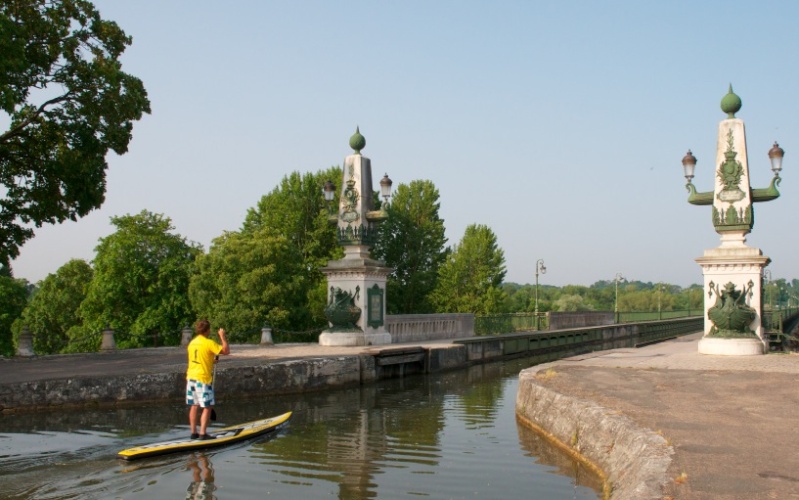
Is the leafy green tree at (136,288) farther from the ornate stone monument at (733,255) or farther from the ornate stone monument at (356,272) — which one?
the ornate stone monument at (733,255)

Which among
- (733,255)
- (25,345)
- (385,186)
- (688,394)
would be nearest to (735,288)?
(733,255)

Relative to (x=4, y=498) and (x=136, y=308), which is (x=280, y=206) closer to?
(x=136, y=308)

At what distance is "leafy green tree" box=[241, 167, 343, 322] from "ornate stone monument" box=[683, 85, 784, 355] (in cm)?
2909

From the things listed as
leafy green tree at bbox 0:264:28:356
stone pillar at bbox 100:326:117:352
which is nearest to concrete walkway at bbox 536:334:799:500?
stone pillar at bbox 100:326:117:352

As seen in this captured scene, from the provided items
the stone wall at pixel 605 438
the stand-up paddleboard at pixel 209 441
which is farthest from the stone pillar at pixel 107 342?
the stone wall at pixel 605 438

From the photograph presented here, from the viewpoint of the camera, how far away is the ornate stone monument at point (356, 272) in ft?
79.0

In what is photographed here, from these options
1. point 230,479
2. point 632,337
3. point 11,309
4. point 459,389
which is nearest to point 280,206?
point 11,309

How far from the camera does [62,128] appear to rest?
2005 cm

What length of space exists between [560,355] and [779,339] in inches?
505

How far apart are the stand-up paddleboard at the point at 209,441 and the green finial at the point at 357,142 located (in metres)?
14.7

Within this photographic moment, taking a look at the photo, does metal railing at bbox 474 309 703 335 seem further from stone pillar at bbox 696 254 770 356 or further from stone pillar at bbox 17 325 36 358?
stone pillar at bbox 17 325 36 358

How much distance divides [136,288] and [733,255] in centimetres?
3430

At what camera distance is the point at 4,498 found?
25.2ft

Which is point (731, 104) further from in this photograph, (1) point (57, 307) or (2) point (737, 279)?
(1) point (57, 307)
